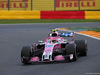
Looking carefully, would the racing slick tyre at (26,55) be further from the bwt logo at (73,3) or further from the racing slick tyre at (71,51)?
the bwt logo at (73,3)

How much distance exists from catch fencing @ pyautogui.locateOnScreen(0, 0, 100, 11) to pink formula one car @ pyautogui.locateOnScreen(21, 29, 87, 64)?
719 inches

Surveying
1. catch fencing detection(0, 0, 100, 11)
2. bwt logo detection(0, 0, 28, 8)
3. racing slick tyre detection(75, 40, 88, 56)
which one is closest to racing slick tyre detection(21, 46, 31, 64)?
racing slick tyre detection(75, 40, 88, 56)

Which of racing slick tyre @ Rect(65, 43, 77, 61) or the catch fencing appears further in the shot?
the catch fencing

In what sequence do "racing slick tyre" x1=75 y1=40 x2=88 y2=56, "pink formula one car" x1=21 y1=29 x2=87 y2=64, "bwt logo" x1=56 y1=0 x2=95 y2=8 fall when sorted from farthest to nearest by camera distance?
"bwt logo" x1=56 y1=0 x2=95 y2=8, "racing slick tyre" x1=75 y1=40 x2=88 y2=56, "pink formula one car" x1=21 y1=29 x2=87 y2=64

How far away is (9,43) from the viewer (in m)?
16.6

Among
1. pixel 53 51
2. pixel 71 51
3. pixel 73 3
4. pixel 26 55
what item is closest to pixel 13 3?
pixel 73 3

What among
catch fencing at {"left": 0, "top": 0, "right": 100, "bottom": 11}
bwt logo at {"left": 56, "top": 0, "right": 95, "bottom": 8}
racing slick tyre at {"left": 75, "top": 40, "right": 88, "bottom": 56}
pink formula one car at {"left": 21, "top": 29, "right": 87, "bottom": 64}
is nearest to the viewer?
pink formula one car at {"left": 21, "top": 29, "right": 87, "bottom": 64}

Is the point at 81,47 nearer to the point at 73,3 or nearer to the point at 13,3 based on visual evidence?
the point at 73,3

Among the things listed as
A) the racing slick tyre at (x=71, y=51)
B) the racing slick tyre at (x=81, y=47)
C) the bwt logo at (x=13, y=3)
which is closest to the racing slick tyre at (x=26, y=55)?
the racing slick tyre at (x=71, y=51)

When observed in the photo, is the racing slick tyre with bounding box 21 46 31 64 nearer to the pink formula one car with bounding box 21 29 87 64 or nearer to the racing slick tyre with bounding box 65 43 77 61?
the pink formula one car with bounding box 21 29 87 64

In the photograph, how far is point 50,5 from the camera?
30.6 m

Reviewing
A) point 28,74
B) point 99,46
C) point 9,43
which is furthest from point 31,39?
point 28,74

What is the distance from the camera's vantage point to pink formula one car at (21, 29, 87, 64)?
10.6 meters

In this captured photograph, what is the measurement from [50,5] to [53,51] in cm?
1959
